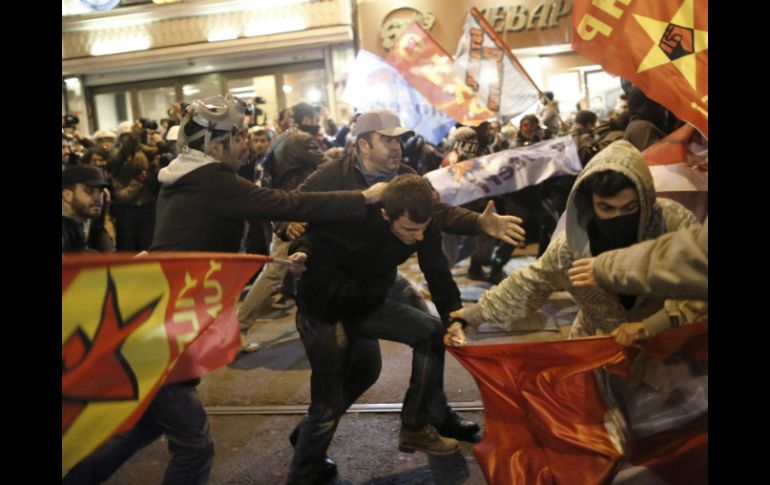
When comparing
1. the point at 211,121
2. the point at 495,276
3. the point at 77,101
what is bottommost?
the point at 495,276

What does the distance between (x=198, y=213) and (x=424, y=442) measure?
1.63 metres

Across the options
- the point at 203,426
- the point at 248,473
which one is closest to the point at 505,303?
the point at 203,426

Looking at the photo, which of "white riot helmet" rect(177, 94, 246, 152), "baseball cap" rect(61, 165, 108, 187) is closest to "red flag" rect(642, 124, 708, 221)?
A: "white riot helmet" rect(177, 94, 246, 152)

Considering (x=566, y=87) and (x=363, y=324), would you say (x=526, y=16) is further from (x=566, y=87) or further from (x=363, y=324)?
(x=363, y=324)

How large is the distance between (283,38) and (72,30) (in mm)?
5723

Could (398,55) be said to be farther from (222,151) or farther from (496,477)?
(496,477)

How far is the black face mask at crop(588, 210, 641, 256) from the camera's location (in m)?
2.54

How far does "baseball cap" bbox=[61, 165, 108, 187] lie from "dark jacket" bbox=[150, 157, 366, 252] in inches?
38.5

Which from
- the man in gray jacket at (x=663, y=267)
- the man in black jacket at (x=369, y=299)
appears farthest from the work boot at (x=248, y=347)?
the man in gray jacket at (x=663, y=267)

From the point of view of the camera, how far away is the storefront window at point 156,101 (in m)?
18.0

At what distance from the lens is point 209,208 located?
3002 mm

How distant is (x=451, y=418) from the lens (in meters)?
3.91

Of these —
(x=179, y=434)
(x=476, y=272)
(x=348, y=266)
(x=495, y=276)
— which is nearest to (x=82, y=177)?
(x=348, y=266)

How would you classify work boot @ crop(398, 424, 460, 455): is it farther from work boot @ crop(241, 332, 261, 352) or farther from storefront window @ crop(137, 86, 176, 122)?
storefront window @ crop(137, 86, 176, 122)
